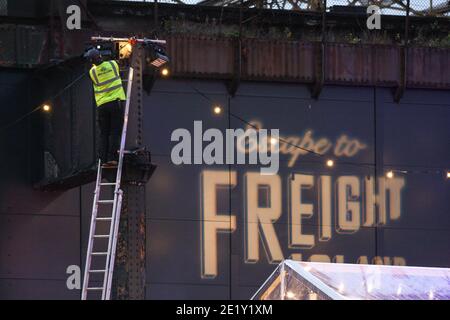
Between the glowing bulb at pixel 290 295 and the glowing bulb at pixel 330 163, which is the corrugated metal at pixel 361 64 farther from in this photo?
the glowing bulb at pixel 290 295

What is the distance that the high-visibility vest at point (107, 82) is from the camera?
16828 millimetres

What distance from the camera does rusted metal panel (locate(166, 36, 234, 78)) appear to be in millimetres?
22156

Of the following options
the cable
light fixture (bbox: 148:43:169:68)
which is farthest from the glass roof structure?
the cable

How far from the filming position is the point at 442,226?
2327 centimetres

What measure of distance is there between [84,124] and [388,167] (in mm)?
6947

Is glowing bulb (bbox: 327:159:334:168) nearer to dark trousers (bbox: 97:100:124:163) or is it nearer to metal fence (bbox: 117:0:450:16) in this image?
metal fence (bbox: 117:0:450:16)

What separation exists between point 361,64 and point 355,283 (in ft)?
44.6

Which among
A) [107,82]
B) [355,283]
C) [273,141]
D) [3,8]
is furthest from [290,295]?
[3,8]

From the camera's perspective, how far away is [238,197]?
73.3ft

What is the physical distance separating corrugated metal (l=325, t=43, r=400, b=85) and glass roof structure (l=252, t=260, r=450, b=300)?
1257cm

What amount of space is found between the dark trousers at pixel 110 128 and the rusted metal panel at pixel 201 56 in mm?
4957

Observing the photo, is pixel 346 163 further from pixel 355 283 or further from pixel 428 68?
pixel 355 283
